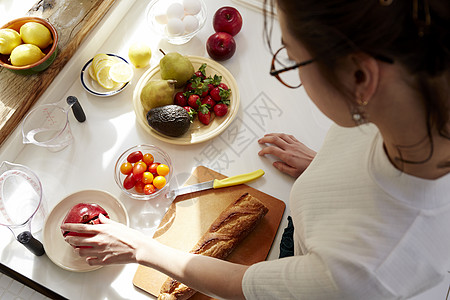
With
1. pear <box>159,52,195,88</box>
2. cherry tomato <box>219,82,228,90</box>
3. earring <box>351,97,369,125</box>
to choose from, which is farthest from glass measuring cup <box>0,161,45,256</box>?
earring <box>351,97,369,125</box>

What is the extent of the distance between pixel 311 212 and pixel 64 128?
2.48 feet

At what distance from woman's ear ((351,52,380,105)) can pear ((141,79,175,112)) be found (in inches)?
30.0

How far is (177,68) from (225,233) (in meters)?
0.52

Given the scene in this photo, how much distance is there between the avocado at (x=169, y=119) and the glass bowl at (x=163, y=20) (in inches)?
11.6

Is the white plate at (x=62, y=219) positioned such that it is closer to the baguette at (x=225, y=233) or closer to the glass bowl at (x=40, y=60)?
the baguette at (x=225, y=233)

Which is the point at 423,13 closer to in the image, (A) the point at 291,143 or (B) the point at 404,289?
(B) the point at 404,289

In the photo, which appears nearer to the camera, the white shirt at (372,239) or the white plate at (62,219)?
the white shirt at (372,239)

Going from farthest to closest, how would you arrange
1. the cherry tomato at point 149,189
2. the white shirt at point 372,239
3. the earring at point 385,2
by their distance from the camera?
the cherry tomato at point 149,189 < the white shirt at point 372,239 < the earring at point 385,2

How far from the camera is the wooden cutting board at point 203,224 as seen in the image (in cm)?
106

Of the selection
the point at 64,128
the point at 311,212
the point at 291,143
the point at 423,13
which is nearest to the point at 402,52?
the point at 423,13

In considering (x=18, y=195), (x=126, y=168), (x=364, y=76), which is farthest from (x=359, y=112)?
(x=18, y=195)

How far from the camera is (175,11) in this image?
1329 mm

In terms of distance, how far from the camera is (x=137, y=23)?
1.44 metres

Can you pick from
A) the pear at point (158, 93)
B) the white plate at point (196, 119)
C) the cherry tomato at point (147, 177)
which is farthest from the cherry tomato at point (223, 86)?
the cherry tomato at point (147, 177)
